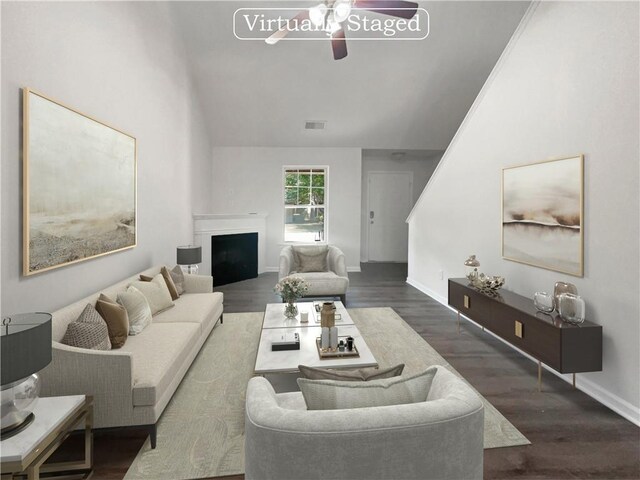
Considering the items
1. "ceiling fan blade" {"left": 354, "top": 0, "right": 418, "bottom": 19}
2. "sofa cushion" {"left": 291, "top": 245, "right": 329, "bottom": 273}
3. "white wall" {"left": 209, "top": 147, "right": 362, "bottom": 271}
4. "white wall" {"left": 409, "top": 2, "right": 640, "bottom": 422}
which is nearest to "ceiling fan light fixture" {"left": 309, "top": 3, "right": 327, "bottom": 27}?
"ceiling fan blade" {"left": 354, "top": 0, "right": 418, "bottom": 19}

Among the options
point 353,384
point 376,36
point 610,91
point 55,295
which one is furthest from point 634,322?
point 376,36

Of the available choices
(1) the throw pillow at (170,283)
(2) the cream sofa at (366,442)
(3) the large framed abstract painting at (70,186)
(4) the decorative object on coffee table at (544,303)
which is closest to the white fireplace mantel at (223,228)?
(1) the throw pillow at (170,283)

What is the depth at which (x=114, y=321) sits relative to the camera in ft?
8.34

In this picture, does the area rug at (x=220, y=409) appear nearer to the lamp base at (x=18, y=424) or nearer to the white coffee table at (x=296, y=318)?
the white coffee table at (x=296, y=318)

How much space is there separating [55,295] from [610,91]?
4.09 m

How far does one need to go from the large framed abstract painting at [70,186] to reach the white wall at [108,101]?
72 millimetres

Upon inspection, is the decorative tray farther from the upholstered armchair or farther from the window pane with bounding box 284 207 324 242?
the window pane with bounding box 284 207 324 242

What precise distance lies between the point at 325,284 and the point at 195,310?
6.48 feet

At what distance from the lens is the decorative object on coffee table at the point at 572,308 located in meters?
2.53

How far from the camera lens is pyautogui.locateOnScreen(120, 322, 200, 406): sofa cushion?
2.05 m

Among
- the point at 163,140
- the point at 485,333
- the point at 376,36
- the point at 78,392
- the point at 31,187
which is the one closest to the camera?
the point at 78,392

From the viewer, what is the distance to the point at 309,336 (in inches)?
119

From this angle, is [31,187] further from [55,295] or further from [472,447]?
[472,447]

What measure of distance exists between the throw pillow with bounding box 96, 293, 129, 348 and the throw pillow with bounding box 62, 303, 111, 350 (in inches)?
4.5
